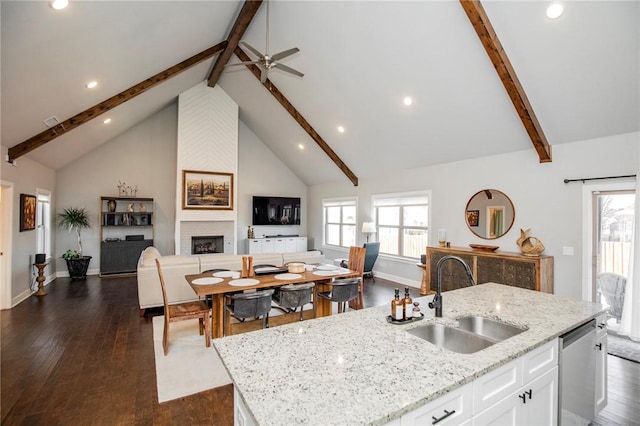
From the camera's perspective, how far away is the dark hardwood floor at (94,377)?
2.31 m

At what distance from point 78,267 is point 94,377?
5.19 meters

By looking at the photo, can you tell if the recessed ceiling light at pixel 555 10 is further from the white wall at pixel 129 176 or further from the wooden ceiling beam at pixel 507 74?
the white wall at pixel 129 176

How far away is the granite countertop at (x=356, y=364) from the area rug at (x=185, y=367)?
113 cm

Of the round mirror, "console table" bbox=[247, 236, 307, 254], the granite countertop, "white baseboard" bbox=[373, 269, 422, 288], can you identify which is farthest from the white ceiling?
"console table" bbox=[247, 236, 307, 254]

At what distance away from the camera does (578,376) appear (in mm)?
1932

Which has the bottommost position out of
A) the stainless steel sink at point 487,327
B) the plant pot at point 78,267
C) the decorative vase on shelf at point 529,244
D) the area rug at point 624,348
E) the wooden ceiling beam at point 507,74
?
the area rug at point 624,348

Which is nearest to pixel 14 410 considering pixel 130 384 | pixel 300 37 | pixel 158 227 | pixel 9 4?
pixel 130 384

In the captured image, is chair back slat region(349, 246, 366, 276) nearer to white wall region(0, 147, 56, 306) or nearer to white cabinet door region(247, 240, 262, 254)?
white cabinet door region(247, 240, 262, 254)

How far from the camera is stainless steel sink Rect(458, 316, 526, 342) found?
74.0 inches

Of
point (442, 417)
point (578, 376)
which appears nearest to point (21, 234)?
point (442, 417)

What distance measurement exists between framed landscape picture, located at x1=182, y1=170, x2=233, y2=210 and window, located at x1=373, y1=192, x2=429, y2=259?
3.96m

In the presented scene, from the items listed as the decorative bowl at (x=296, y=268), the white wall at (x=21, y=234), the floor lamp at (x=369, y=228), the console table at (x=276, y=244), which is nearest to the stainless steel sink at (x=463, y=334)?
the decorative bowl at (x=296, y=268)

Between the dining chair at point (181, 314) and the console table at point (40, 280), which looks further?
the console table at point (40, 280)

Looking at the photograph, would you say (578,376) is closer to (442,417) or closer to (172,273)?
(442,417)
